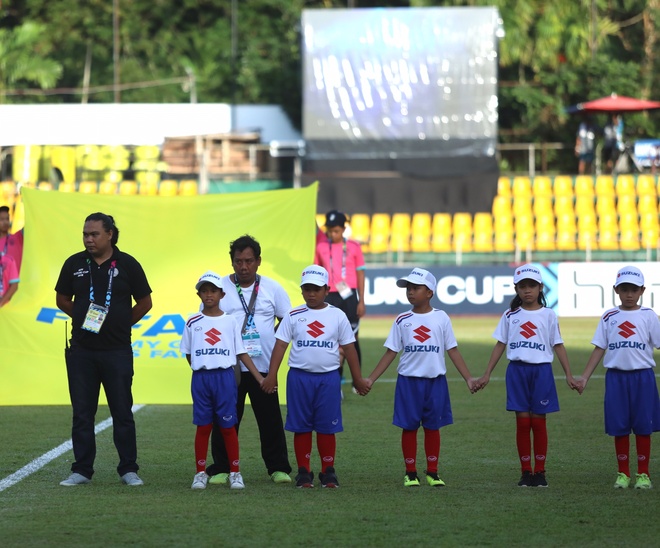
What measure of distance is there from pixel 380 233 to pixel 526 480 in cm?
2099

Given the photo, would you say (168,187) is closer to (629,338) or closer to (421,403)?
(421,403)

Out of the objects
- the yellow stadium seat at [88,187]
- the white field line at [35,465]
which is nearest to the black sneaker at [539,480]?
the white field line at [35,465]

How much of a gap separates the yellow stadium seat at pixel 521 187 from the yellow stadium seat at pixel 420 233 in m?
2.33

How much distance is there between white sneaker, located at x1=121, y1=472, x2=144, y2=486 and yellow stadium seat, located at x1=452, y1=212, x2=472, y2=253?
19.9 metres

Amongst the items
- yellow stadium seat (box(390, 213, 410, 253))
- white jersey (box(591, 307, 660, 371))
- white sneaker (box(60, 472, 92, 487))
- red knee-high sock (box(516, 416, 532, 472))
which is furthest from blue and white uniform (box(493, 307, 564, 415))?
yellow stadium seat (box(390, 213, 410, 253))

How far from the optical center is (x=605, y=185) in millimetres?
30672

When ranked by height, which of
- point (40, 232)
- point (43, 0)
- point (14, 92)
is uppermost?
point (43, 0)

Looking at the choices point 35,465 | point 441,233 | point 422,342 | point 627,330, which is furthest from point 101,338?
point 441,233

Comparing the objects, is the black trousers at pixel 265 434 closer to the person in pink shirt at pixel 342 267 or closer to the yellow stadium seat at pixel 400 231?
the person in pink shirt at pixel 342 267

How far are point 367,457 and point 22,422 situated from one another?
3.92 metres

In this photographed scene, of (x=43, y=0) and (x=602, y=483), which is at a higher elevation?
(x=43, y=0)

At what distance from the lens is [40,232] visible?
13438mm

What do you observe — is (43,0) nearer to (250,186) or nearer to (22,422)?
(250,186)

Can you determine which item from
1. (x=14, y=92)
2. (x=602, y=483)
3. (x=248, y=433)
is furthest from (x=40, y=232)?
(x=14, y=92)
